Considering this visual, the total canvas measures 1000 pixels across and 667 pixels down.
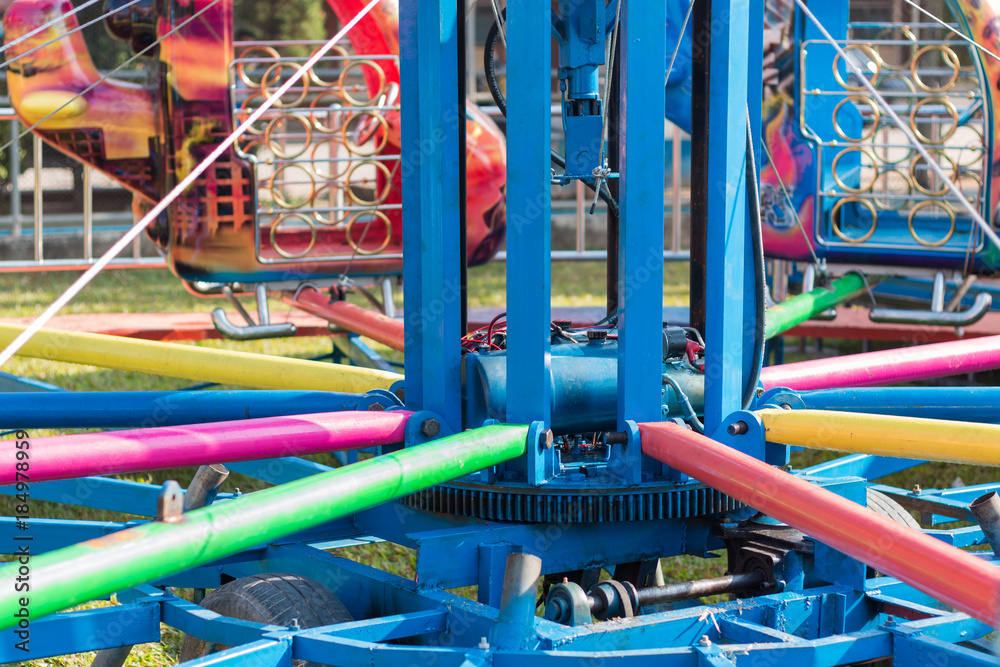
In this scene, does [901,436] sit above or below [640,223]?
below

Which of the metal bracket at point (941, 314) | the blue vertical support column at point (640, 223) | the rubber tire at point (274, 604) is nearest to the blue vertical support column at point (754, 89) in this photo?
the blue vertical support column at point (640, 223)

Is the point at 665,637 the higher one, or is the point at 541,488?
the point at 541,488

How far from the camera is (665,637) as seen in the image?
279cm

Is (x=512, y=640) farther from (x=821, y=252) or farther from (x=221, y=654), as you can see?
(x=821, y=252)

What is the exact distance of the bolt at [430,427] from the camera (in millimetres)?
3141

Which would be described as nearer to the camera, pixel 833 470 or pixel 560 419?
pixel 560 419

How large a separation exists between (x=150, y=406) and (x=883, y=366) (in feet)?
7.17

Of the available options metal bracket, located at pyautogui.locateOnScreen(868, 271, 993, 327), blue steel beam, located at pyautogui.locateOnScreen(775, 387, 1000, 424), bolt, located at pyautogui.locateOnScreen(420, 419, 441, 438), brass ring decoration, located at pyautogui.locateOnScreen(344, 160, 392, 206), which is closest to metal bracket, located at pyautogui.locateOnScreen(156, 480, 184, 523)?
bolt, located at pyautogui.locateOnScreen(420, 419, 441, 438)

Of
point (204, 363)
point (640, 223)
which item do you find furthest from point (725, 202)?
point (204, 363)

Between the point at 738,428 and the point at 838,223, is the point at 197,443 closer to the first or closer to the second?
the point at 738,428

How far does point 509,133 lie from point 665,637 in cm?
129

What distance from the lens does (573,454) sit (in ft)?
10.9

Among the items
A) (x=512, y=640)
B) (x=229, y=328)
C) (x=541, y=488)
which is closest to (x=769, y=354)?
(x=229, y=328)

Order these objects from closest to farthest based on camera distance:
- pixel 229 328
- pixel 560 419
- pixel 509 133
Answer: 1. pixel 509 133
2. pixel 560 419
3. pixel 229 328
